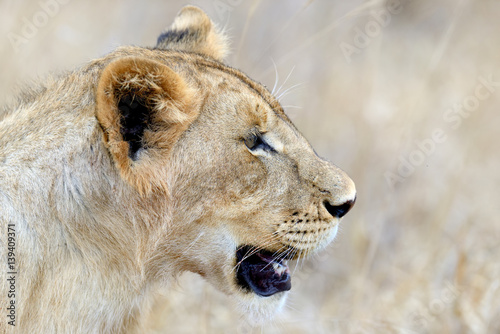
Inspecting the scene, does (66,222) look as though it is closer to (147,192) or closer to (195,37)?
(147,192)

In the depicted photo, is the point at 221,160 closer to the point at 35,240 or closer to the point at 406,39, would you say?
the point at 35,240

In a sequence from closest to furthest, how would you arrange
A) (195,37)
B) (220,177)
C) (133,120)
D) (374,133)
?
(133,120)
(220,177)
(195,37)
(374,133)

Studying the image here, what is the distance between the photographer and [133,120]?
91.0 inches

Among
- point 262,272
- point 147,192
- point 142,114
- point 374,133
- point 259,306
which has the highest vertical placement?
point 142,114

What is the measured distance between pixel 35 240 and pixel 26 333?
1.18ft

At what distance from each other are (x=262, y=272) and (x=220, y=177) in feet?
1.66

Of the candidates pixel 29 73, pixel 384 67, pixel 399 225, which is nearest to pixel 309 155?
pixel 399 225

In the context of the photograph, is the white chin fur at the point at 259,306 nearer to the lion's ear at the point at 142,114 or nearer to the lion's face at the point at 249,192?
the lion's face at the point at 249,192

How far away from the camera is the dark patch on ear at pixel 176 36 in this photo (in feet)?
10.5

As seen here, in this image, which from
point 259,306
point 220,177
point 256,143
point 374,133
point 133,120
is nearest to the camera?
point 133,120

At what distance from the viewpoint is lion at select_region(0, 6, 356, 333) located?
7.47ft

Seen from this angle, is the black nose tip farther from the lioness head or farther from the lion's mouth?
the lion's mouth

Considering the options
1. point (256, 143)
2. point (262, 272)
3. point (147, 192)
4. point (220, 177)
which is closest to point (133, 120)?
point (147, 192)

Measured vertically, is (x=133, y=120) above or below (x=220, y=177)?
above
